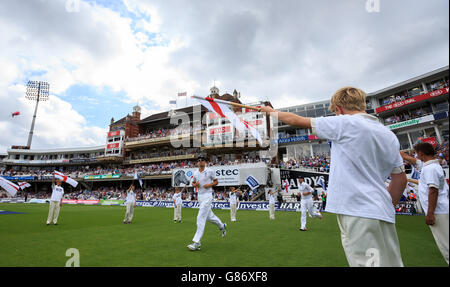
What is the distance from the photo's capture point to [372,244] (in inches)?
66.2

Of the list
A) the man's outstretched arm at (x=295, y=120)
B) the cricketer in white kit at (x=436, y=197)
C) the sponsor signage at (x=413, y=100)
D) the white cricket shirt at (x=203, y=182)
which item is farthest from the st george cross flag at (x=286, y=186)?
the man's outstretched arm at (x=295, y=120)

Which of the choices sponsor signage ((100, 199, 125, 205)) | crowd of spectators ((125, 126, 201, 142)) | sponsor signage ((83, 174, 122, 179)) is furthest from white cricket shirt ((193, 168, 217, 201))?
sponsor signage ((83, 174, 122, 179))

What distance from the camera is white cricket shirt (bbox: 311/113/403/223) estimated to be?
1.78 meters

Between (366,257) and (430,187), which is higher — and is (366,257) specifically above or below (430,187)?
below

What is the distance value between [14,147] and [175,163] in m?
55.8

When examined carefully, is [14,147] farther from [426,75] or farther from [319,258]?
[426,75]

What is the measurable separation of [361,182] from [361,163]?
16 cm

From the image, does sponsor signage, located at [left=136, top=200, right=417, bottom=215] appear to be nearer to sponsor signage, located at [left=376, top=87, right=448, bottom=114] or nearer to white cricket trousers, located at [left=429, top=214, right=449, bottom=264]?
white cricket trousers, located at [left=429, top=214, right=449, bottom=264]

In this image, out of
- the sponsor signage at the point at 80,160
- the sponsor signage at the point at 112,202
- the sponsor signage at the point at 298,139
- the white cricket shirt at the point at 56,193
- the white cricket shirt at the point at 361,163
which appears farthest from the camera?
the sponsor signage at the point at 80,160

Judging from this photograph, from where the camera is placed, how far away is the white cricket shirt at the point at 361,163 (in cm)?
178

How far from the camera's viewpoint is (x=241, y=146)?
37.4m

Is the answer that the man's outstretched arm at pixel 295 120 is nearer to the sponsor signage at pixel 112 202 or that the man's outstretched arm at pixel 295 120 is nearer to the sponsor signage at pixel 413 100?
the sponsor signage at pixel 413 100
